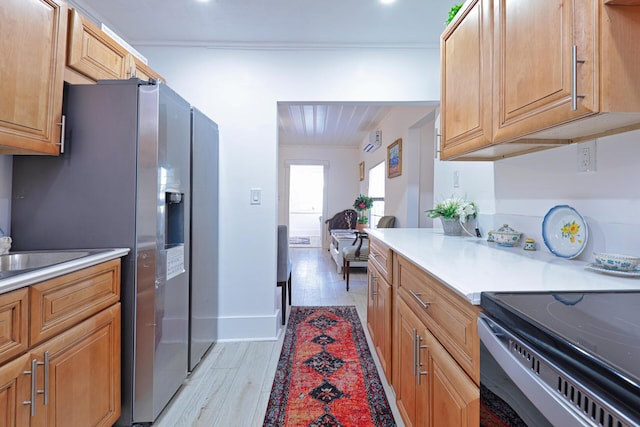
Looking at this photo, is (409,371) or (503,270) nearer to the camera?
(503,270)

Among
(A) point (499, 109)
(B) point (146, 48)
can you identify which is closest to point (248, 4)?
(B) point (146, 48)

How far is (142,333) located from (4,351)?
0.59 meters

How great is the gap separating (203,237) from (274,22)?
1.62 metres

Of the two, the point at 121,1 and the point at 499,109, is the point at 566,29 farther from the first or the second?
the point at 121,1

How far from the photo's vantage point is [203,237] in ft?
6.76

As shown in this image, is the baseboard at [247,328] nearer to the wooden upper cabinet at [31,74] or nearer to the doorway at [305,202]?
the wooden upper cabinet at [31,74]

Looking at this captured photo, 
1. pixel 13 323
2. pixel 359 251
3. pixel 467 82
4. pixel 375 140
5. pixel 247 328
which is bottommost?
pixel 247 328

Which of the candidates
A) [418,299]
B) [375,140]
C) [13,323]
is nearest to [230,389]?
[13,323]

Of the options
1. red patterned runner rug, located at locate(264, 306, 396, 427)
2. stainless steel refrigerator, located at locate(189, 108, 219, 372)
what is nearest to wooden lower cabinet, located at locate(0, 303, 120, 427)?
stainless steel refrigerator, located at locate(189, 108, 219, 372)

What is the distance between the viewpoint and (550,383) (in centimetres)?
52

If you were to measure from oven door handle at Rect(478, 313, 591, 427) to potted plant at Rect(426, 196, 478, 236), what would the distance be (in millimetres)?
1341

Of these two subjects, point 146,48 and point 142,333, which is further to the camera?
point 146,48

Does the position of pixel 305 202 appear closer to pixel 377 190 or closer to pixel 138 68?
pixel 377 190

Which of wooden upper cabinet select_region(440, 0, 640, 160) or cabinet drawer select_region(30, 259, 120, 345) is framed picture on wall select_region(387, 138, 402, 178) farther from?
cabinet drawer select_region(30, 259, 120, 345)
